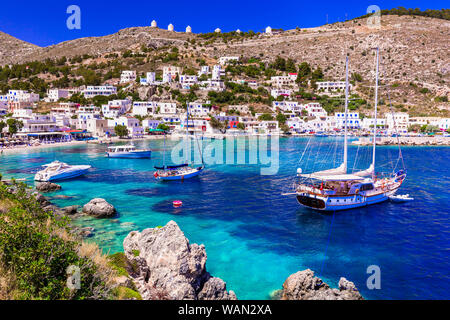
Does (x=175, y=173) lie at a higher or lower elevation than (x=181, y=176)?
higher

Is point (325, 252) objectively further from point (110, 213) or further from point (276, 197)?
point (110, 213)

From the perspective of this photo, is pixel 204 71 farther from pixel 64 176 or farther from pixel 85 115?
pixel 64 176

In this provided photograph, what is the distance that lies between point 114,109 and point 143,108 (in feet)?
33.5

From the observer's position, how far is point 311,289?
518 inches

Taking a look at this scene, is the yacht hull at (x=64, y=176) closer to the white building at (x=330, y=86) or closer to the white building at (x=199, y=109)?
the white building at (x=199, y=109)

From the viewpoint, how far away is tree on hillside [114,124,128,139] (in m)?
89.4

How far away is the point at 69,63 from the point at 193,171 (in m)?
171

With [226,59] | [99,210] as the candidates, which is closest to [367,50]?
[226,59]

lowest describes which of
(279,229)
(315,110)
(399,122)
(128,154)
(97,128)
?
(279,229)

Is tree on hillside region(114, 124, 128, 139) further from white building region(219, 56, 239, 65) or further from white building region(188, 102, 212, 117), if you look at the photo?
white building region(219, 56, 239, 65)

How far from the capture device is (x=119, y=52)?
18762 centimetres

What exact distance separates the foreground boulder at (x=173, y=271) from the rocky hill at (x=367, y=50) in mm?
125337

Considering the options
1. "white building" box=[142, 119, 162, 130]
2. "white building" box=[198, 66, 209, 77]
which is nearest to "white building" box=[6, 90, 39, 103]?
"white building" box=[142, 119, 162, 130]

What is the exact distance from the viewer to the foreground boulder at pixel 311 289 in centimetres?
1243
